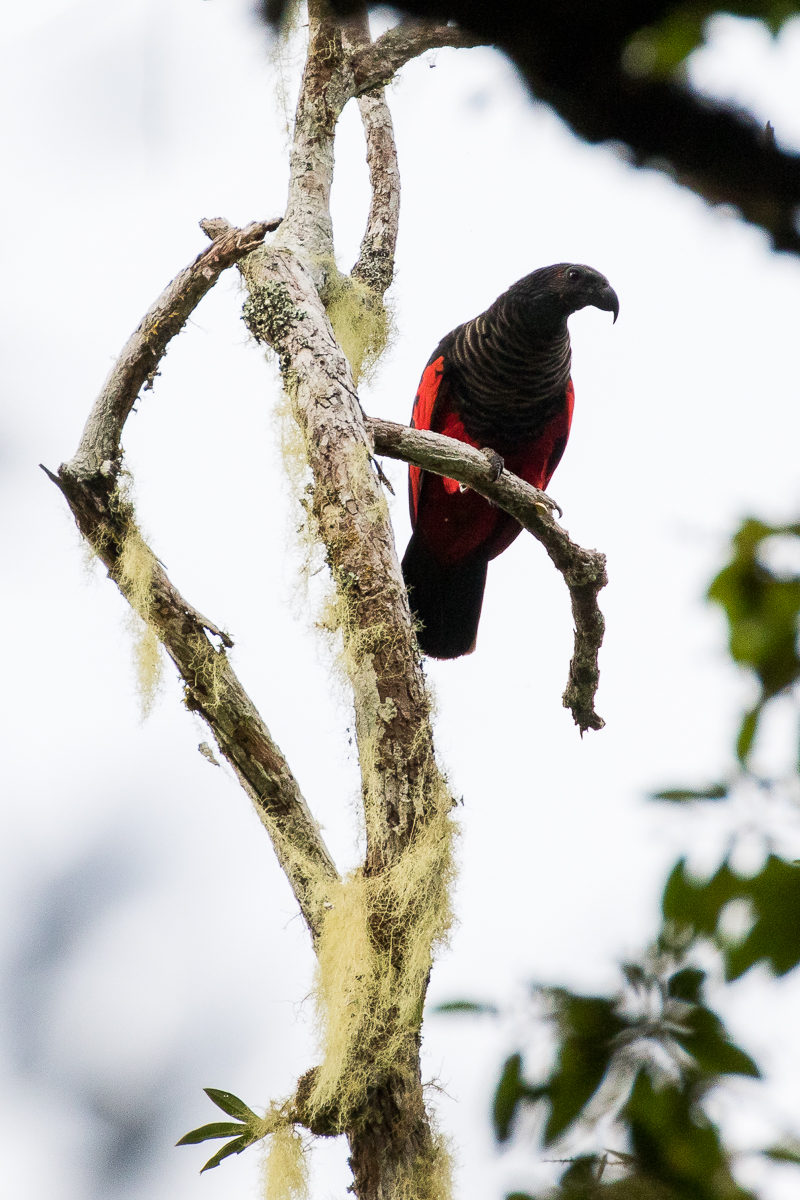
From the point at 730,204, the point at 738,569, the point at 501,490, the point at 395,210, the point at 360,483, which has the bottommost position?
the point at 738,569

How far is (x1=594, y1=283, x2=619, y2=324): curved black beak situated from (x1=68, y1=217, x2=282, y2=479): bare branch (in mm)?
1671

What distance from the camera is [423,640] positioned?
3.59 meters

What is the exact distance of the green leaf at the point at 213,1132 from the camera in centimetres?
191

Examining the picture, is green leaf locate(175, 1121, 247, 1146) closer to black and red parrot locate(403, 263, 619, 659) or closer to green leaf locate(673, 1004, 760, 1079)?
green leaf locate(673, 1004, 760, 1079)

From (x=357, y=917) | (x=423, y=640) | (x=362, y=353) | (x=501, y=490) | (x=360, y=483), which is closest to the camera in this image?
(x=357, y=917)

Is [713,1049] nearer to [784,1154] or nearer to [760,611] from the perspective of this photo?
[784,1154]

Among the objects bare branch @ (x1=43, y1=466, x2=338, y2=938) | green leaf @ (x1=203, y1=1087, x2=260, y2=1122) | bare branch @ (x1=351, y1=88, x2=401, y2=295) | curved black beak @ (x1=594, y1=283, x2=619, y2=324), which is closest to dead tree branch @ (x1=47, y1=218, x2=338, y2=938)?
bare branch @ (x1=43, y1=466, x2=338, y2=938)

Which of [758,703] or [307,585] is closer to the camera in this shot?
[758,703]

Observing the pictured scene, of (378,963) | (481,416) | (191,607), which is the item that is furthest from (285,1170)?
(481,416)

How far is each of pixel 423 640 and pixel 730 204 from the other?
3147mm

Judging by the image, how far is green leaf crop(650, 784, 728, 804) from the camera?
0.45 metres

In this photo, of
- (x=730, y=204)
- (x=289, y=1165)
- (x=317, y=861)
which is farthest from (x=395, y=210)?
(x=730, y=204)

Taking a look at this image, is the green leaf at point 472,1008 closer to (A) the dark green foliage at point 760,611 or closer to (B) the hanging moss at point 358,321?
(A) the dark green foliage at point 760,611

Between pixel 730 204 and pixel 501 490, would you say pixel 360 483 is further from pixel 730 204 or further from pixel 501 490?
pixel 730 204
